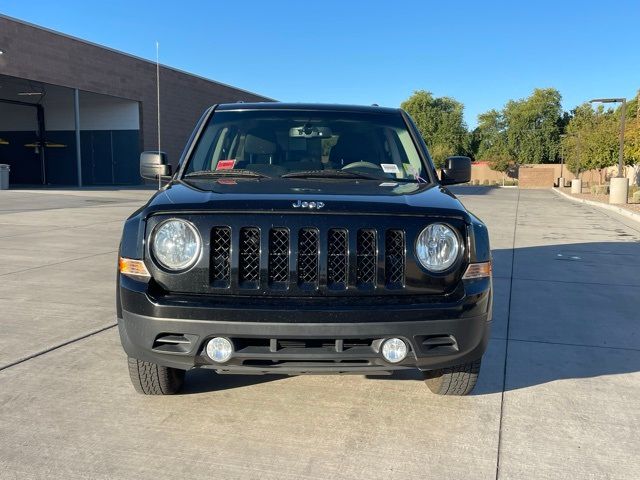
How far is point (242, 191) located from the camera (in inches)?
124

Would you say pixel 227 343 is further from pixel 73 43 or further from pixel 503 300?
pixel 73 43

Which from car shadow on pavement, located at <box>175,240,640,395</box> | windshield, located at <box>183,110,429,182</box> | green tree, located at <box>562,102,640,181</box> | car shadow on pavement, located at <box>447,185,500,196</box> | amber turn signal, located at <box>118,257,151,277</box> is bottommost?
car shadow on pavement, located at <box>447,185,500,196</box>

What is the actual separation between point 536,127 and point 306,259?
251 feet

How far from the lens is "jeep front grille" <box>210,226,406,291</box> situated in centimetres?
282

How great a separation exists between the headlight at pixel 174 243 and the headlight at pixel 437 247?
115 centimetres

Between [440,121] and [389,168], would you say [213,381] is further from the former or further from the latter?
[440,121]

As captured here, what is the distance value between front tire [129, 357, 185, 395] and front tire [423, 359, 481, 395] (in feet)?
5.19

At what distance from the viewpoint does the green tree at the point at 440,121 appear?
74938 millimetres

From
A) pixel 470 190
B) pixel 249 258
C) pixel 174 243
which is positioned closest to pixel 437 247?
pixel 249 258

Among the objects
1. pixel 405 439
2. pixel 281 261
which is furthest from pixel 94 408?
pixel 405 439

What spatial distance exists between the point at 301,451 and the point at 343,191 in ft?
4.62

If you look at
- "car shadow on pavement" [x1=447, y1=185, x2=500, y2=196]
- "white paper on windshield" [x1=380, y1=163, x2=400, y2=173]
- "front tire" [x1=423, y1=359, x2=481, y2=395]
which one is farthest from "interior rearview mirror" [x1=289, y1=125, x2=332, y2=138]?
"car shadow on pavement" [x1=447, y1=185, x2=500, y2=196]

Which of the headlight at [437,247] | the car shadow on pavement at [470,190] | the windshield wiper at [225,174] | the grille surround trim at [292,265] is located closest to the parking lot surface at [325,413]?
the grille surround trim at [292,265]

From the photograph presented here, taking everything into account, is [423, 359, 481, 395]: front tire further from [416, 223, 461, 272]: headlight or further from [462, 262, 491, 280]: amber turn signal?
[416, 223, 461, 272]: headlight
